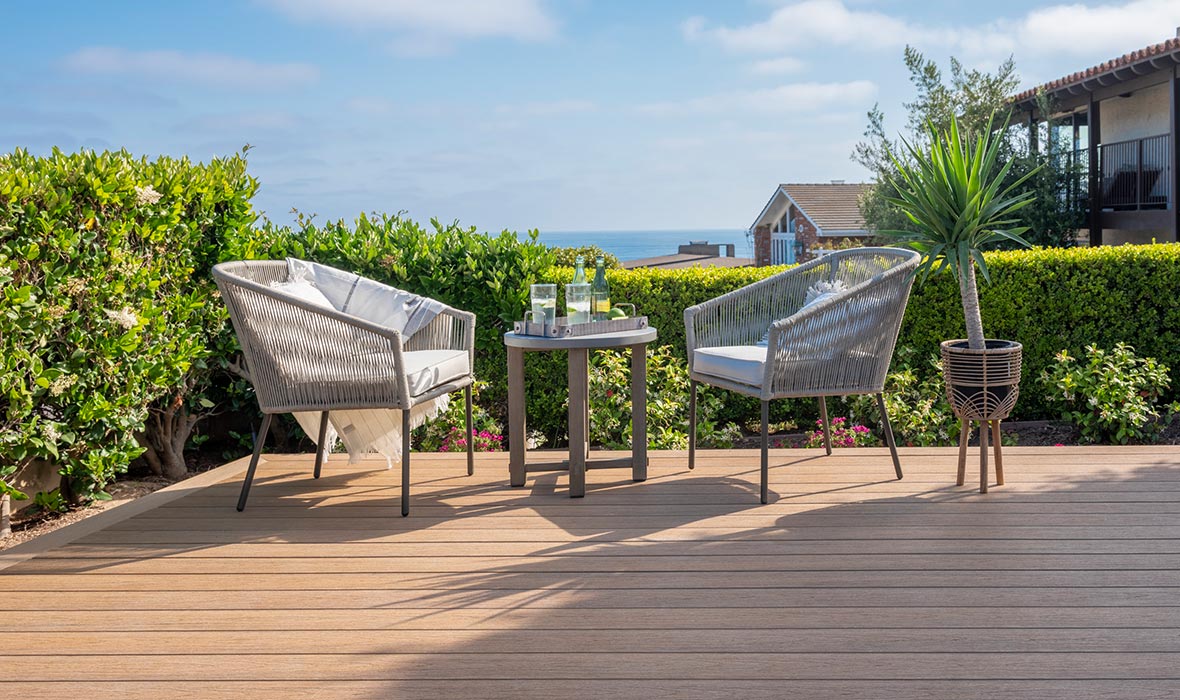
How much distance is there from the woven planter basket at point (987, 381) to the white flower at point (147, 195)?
3.42 m

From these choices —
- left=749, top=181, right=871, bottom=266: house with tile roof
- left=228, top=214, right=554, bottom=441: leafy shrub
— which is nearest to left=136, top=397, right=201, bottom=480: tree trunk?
left=228, top=214, right=554, bottom=441: leafy shrub

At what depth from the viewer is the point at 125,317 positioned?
3.98 metres

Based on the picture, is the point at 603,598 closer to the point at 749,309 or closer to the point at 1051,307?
the point at 749,309

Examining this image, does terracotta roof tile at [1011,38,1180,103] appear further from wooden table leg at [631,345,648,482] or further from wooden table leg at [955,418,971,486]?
wooden table leg at [631,345,648,482]

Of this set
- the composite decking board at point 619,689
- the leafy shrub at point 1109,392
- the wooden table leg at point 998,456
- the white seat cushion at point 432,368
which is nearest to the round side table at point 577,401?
the white seat cushion at point 432,368

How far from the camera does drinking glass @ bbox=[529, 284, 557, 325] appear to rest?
4020 millimetres

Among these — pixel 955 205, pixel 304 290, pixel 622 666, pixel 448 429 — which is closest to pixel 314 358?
pixel 304 290

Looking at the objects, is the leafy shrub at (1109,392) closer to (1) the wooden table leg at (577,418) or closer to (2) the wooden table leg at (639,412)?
(2) the wooden table leg at (639,412)

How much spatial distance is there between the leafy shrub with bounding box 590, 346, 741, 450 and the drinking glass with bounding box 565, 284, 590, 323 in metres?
1.13

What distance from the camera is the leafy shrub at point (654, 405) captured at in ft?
16.8

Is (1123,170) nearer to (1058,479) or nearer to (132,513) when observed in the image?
(1058,479)

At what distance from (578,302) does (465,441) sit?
131 centimetres

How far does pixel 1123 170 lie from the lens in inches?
601

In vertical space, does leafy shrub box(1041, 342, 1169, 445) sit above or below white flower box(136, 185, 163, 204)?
below
